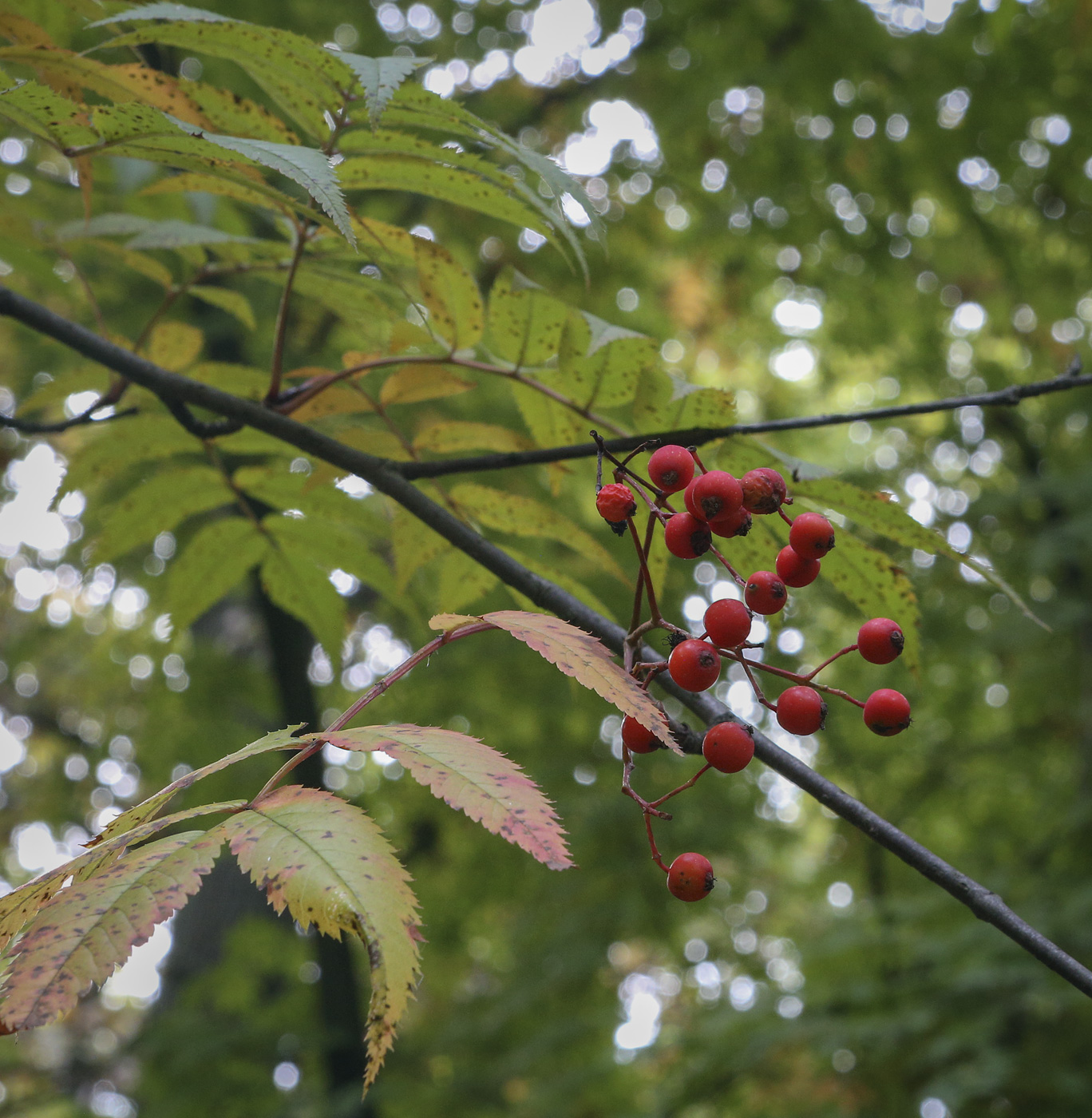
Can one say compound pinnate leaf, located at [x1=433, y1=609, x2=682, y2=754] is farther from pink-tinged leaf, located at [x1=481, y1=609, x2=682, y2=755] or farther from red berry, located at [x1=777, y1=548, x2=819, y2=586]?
red berry, located at [x1=777, y1=548, x2=819, y2=586]

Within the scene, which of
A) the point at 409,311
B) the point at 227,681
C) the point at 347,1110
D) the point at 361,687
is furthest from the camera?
the point at 361,687

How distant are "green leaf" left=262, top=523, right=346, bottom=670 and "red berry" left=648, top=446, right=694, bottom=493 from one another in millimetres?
890

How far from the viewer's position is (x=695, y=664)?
835 millimetres

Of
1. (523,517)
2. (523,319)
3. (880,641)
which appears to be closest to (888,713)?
(880,641)

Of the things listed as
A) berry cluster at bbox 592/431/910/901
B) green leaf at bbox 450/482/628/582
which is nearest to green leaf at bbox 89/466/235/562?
green leaf at bbox 450/482/628/582

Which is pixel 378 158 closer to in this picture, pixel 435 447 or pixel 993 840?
pixel 435 447

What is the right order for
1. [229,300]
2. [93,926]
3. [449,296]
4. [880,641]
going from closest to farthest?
[93,926]
[880,641]
[449,296]
[229,300]

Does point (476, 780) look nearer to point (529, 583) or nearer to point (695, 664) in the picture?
point (695, 664)

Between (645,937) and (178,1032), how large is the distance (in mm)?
1657

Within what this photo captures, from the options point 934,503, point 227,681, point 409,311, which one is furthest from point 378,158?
point 934,503

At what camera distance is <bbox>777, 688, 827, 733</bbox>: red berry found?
3.12 feet

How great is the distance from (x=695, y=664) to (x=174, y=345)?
3.95 ft

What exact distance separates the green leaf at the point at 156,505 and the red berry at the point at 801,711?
110cm

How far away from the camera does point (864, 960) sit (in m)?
3.38
